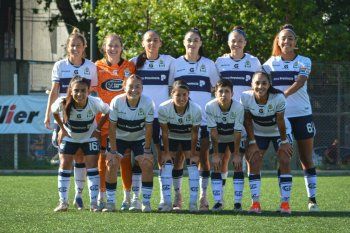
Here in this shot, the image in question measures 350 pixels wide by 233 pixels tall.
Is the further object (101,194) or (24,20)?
(24,20)

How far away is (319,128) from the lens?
66.8 ft

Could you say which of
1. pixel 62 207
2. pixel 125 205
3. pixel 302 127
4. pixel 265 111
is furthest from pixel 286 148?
pixel 62 207

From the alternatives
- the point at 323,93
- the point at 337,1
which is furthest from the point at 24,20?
the point at 323,93

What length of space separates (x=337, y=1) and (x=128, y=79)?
60.2ft

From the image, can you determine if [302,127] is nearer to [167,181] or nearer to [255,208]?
[255,208]

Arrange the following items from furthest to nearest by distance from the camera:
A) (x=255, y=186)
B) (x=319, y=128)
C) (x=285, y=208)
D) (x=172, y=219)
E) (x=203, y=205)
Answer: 1. (x=319, y=128)
2. (x=203, y=205)
3. (x=255, y=186)
4. (x=285, y=208)
5. (x=172, y=219)

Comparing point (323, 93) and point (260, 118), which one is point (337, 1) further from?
point (260, 118)

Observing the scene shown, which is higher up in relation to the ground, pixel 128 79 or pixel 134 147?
pixel 128 79

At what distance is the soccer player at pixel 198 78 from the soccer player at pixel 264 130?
0.51m

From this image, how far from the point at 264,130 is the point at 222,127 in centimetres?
46

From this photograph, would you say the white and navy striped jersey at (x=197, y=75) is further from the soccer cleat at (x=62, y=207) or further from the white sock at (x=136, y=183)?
the soccer cleat at (x=62, y=207)

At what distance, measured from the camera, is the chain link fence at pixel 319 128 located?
1992cm

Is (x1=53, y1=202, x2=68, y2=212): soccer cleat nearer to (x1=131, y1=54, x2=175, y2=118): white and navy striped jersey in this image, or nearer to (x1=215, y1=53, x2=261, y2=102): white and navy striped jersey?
(x1=131, y1=54, x2=175, y2=118): white and navy striped jersey

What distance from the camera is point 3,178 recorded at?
16641mm
